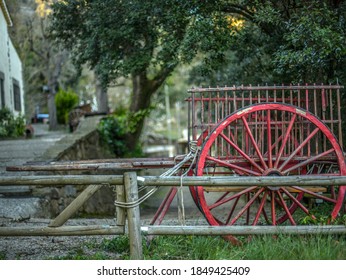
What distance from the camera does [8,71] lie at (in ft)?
59.4

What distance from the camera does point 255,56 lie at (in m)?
11.3

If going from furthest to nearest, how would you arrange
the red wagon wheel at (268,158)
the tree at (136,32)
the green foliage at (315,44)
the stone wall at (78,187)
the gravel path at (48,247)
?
the stone wall at (78,187) → the tree at (136,32) → the green foliage at (315,44) → the red wagon wheel at (268,158) → the gravel path at (48,247)

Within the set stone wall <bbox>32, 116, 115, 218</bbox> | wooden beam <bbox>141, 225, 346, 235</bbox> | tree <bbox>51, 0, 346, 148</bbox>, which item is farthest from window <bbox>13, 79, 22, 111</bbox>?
wooden beam <bbox>141, 225, 346, 235</bbox>

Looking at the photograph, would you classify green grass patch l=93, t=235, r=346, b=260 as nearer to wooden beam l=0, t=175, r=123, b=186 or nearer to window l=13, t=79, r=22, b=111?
wooden beam l=0, t=175, r=123, b=186

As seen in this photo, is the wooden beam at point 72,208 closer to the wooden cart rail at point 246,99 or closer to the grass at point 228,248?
the grass at point 228,248

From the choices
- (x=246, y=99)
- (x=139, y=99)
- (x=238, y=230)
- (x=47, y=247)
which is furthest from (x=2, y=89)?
(x=238, y=230)

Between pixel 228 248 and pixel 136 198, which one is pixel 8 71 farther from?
pixel 228 248

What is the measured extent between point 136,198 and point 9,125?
11.8 meters

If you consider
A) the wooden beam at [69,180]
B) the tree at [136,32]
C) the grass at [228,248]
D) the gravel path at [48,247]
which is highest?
the tree at [136,32]

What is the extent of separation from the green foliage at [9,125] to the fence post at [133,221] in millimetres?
10556

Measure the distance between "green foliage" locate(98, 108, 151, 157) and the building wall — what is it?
3685mm

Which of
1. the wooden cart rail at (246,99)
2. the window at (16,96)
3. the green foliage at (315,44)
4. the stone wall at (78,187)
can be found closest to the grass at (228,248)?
the wooden cart rail at (246,99)

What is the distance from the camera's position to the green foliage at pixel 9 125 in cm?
1518
